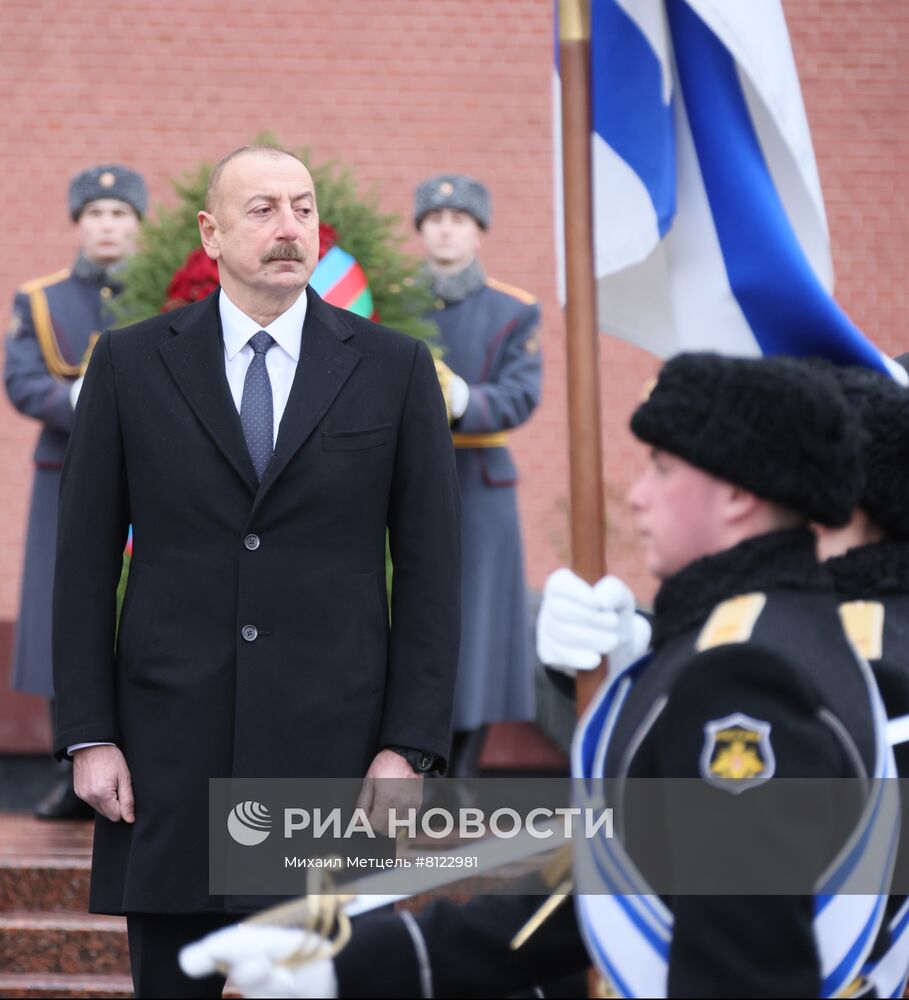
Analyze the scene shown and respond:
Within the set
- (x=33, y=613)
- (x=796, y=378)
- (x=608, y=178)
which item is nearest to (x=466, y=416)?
(x=33, y=613)

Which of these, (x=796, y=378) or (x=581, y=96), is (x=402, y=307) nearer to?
(x=581, y=96)

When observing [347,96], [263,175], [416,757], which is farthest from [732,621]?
[347,96]

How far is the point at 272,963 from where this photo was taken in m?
1.77

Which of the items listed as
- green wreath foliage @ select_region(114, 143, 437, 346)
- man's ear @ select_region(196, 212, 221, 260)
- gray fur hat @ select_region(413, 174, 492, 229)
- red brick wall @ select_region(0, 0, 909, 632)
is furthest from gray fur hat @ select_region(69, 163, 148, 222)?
man's ear @ select_region(196, 212, 221, 260)

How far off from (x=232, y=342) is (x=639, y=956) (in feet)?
4.16

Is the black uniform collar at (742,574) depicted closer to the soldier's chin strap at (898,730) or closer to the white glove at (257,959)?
the soldier's chin strap at (898,730)

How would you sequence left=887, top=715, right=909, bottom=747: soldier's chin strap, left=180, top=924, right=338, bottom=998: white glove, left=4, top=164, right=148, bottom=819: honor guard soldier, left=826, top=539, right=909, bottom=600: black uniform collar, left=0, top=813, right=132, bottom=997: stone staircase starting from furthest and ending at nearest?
left=4, top=164, right=148, bottom=819: honor guard soldier
left=0, top=813, right=132, bottom=997: stone staircase
left=826, top=539, right=909, bottom=600: black uniform collar
left=887, top=715, right=909, bottom=747: soldier's chin strap
left=180, top=924, right=338, bottom=998: white glove

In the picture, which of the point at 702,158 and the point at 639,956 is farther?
the point at 702,158

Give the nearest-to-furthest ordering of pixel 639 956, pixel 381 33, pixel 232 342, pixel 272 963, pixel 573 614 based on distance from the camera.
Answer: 1. pixel 272 963
2. pixel 639 956
3. pixel 573 614
4. pixel 232 342
5. pixel 381 33

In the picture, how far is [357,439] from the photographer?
2717mm

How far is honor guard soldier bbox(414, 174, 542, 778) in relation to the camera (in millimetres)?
5445

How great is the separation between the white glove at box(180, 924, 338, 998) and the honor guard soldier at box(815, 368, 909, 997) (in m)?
0.87

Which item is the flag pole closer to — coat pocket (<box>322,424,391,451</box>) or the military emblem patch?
coat pocket (<box>322,424,391,451</box>)

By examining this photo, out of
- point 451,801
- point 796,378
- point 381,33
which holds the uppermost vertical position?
point 381,33
